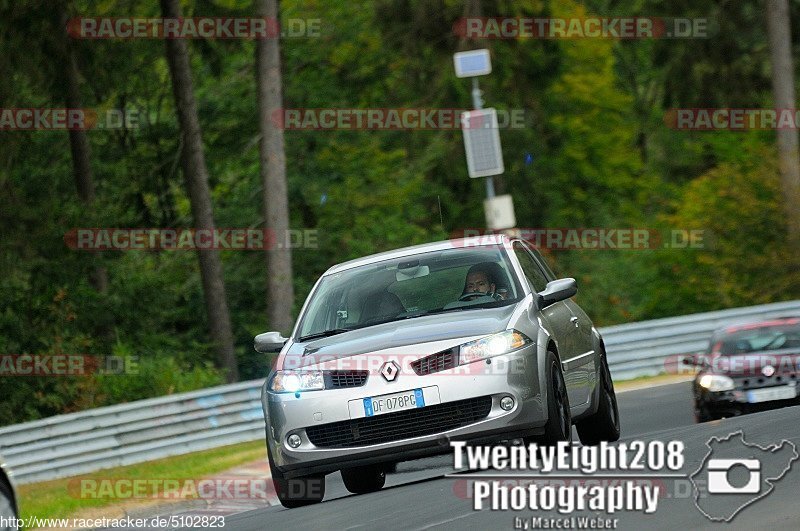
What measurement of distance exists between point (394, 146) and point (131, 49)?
11.0 metres

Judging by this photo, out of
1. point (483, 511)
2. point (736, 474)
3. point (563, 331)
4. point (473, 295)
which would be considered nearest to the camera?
point (483, 511)

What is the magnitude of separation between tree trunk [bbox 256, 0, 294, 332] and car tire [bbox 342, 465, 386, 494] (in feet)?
59.5

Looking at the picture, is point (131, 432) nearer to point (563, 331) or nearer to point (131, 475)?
point (131, 475)

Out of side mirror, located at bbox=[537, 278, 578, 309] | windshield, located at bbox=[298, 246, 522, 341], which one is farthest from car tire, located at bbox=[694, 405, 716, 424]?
side mirror, located at bbox=[537, 278, 578, 309]

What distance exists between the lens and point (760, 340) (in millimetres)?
19109

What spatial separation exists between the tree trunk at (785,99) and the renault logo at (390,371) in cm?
2693

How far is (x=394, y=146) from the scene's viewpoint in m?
46.8

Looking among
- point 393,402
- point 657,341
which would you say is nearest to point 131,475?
point 393,402

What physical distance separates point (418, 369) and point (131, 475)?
9.84 meters

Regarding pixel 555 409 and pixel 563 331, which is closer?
pixel 555 409

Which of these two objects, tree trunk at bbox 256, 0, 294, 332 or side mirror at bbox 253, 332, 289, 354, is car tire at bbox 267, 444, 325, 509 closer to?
side mirror at bbox 253, 332, 289, 354

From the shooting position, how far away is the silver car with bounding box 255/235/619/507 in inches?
422

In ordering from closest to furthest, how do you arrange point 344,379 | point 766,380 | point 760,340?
point 344,379
point 766,380
point 760,340

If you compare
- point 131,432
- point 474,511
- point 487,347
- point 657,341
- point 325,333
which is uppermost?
point 325,333
